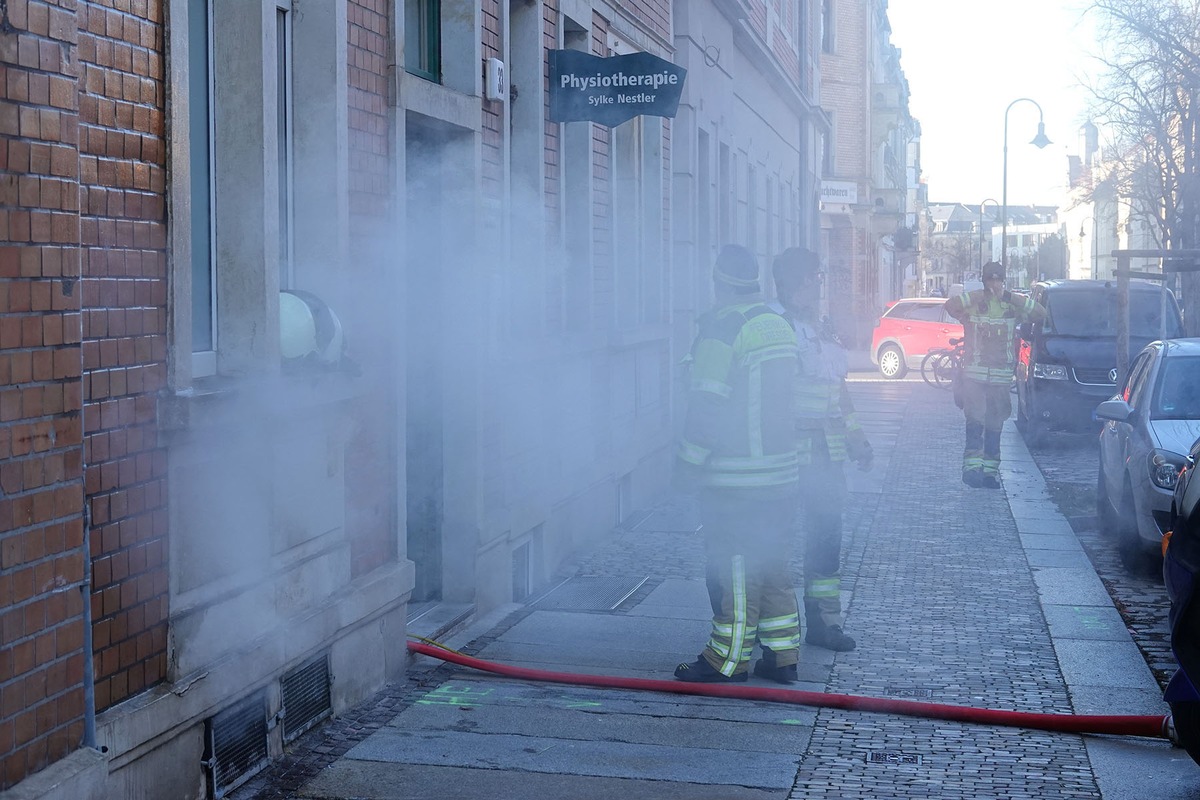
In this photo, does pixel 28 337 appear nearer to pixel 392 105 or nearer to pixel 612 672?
pixel 392 105

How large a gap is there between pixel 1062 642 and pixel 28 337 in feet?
17.3

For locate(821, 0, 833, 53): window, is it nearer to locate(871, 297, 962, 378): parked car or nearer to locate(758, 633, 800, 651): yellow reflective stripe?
locate(871, 297, 962, 378): parked car

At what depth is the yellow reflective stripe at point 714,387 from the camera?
624 centimetres

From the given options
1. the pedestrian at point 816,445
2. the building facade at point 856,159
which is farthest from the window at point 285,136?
the building facade at point 856,159

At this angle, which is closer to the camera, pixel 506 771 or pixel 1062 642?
pixel 506 771

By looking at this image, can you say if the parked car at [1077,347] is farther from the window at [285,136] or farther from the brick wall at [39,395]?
the brick wall at [39,395]

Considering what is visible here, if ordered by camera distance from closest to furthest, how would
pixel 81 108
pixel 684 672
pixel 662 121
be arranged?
pixel 81 108 → pixel 684 672 → pixel 662 121

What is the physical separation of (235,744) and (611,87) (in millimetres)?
5195

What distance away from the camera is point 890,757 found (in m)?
5.36

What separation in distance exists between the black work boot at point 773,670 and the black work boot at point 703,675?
82 millimetres

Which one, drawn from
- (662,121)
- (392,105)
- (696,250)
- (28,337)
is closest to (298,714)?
(28,337)

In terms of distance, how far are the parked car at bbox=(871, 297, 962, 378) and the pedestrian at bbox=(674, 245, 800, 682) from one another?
76.9 ft

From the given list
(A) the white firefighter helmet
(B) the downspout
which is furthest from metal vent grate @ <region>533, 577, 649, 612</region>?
(B) the downspout

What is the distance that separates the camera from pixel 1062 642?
730 cm
